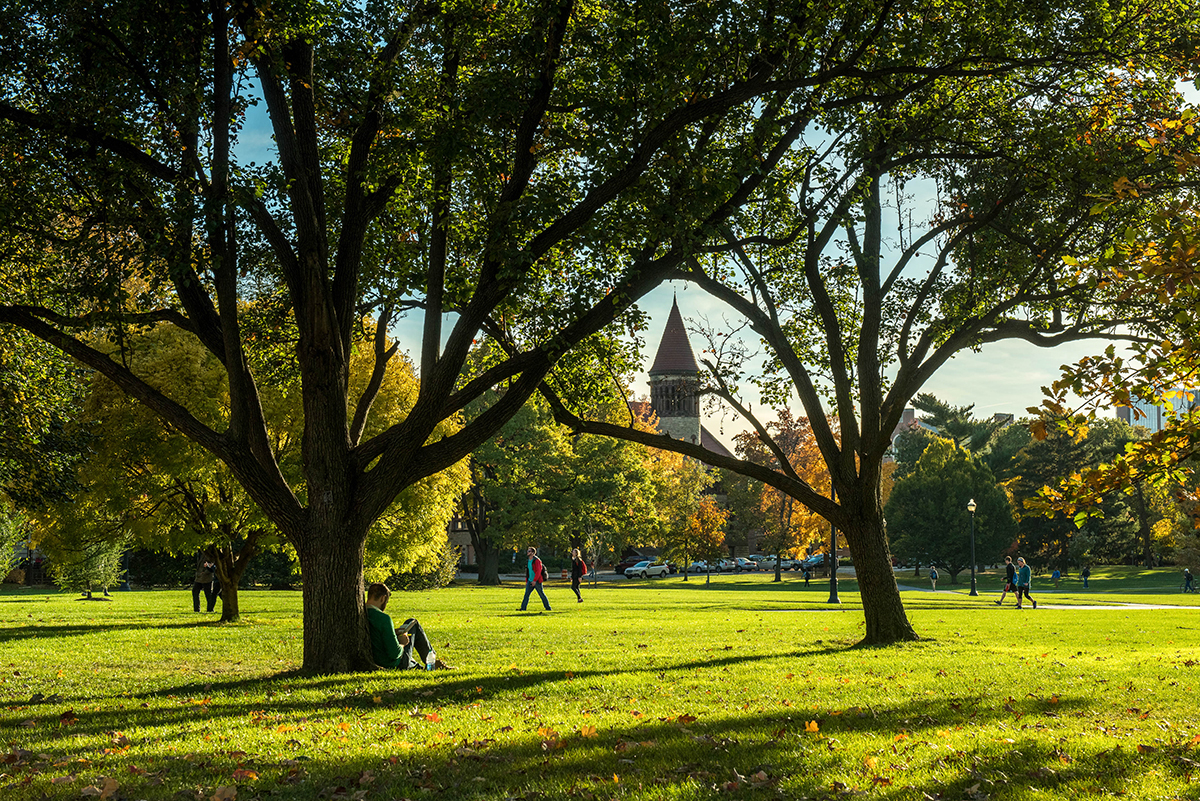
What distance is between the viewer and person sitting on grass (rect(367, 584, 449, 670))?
36.4 ft

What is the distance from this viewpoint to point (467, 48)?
11.5m

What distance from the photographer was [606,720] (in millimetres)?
7680

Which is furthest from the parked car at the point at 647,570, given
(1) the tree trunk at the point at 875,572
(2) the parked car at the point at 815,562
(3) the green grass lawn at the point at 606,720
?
(1) the tree trunk at the point at 875,572

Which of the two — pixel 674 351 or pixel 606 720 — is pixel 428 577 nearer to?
pixel 606 720

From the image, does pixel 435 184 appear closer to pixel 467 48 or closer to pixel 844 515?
pixel 467 48

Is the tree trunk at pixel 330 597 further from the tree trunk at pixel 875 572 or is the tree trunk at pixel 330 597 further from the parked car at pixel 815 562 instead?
the parked car at pixel 815 562

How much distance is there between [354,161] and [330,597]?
5229 mm

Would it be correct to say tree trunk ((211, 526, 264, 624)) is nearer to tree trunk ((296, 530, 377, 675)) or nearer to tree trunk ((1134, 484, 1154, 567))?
tree trunk ((296, 530, 377, 675))

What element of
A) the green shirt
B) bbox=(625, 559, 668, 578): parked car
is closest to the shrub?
the green shirt

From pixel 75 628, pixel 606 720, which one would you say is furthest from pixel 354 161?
pixel 75 628

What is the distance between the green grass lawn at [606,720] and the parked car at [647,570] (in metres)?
53.2

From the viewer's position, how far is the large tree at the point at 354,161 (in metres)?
10.0

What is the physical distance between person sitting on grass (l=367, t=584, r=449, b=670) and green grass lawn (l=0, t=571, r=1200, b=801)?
595 millimetres

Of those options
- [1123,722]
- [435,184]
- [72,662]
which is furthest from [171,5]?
[1123,722]
